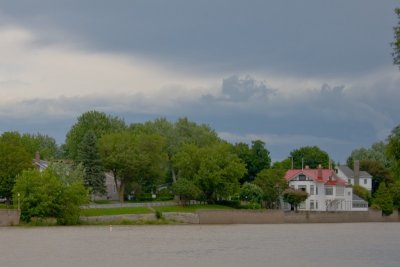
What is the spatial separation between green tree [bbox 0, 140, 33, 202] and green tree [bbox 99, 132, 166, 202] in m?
15.2

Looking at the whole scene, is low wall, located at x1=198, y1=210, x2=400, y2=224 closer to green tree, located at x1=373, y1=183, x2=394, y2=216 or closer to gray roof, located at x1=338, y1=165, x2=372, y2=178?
green tree, located at x1=373, y1=183, x2=394, y2=216

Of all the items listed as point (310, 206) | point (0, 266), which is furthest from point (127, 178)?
point (0, 266)

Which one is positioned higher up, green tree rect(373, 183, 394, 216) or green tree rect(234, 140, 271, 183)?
green tree rect(234, 140, 271, 183)

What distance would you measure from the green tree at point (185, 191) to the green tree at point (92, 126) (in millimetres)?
24402

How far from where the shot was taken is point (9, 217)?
85062 millimetres

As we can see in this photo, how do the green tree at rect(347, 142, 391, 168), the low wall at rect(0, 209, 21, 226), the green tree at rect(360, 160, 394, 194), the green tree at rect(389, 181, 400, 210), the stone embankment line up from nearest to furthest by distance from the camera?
the low wall at rect(0, 209, 21, 226), the stone embankment, the green tree at rect(389, 181, 400, 210), the green tree at rect(360, 160, 394, 194), the green tree at rect(347, 142, 391, 168)

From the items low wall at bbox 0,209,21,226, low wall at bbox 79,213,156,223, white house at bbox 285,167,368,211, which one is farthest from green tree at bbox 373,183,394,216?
low wall at bbox 0,209,21,226

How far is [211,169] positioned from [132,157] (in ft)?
37.6

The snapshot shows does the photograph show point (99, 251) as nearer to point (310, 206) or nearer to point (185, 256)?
point (185, 256)

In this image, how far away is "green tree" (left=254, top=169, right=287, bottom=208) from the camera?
117188 mm

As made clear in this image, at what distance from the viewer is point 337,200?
124 meters

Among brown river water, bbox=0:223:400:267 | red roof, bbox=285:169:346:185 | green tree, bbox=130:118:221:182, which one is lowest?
brown river water, bbox=0:223:400:267

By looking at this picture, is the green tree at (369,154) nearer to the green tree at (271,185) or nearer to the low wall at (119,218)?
the green tree at (271,185)

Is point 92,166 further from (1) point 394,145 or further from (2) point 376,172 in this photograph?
(1) point 394,145
